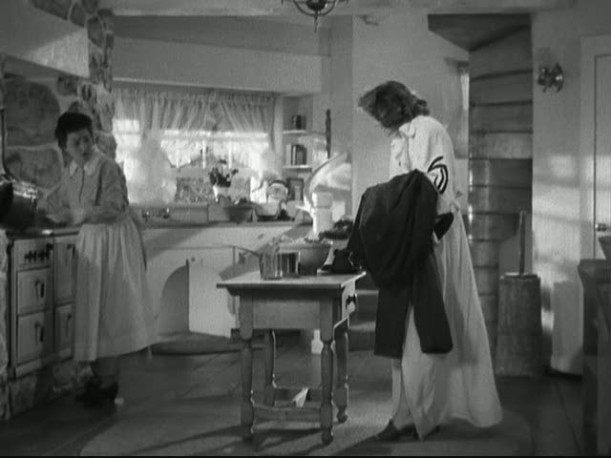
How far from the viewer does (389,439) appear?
462 centimetres

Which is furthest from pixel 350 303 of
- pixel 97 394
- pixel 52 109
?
pixel 52 109

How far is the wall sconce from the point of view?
6.41 meters

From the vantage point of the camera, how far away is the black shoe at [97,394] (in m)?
5.50

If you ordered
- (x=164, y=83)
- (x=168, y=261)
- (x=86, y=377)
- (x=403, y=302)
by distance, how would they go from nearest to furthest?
(x=403, y=302)
(x=86, y=377)
(x=168, y=261)
(x=164, y=83)

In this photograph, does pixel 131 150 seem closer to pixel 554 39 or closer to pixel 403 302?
pixel 554 39

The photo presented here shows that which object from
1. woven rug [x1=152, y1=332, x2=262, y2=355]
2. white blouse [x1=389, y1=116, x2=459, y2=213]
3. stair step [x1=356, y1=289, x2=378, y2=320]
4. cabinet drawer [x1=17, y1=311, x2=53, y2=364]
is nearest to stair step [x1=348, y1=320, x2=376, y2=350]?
stair step [x1=356, y1=289, x2=378, y2=320]

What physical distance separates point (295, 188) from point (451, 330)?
5352mm

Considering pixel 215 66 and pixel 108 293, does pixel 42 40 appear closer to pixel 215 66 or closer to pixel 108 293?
pixel 108 293

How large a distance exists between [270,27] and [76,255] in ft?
15.4

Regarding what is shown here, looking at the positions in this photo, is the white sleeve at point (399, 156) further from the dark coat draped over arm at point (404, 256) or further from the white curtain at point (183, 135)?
the white curtain at point (183, 135)

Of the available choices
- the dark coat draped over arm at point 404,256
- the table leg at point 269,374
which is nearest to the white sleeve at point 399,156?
the dark coat draped over arm at point 404,256

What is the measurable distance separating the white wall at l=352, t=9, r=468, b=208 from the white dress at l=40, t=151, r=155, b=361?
13.4ft

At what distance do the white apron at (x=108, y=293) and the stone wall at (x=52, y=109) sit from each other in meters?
0.43

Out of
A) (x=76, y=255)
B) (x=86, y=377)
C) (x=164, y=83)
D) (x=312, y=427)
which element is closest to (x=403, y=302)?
(x=312, y=427)
